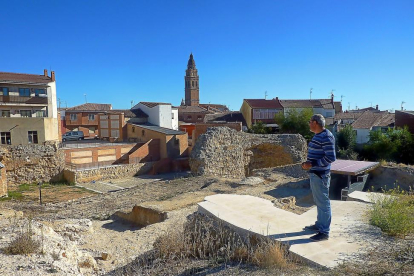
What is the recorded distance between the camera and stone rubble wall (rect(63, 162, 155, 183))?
21531 mm

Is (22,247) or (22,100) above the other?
(22,100)

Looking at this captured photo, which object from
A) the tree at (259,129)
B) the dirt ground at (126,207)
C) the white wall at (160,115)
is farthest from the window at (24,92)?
the tree at (259,129)

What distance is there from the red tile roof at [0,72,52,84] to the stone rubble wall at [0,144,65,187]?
7.81 metres

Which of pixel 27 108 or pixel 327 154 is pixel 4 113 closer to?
pixel 27 108

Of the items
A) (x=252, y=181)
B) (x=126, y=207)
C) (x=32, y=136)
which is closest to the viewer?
(x=126, y=207)

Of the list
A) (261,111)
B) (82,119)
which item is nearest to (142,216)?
(261,111)

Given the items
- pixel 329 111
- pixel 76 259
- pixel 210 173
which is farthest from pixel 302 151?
pixel 329 111

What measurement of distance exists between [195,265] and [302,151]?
21174 mm

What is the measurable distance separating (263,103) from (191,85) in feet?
136

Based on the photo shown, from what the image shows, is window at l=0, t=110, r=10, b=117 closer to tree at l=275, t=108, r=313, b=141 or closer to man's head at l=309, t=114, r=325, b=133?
tree at l=275, t=108, r=313, b=141

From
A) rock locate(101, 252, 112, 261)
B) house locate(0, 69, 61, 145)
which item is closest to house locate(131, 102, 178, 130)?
house locate(0, 69, 61, 145)

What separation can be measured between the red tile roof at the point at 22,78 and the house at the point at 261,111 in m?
23.2

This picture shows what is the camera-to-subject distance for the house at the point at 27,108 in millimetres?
22922

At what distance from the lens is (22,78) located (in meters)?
27.4
